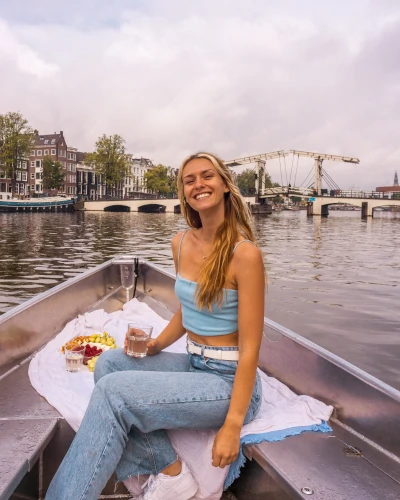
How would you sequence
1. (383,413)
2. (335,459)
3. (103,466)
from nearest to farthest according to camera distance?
(103,466), (335,459), (383,413)

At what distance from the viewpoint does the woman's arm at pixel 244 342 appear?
166cm

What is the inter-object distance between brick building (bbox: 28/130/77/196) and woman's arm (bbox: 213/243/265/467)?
67.5 metres

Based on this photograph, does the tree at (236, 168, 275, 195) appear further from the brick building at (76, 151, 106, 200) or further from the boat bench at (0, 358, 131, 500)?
the boat bench at (0, 358, 131, 500)

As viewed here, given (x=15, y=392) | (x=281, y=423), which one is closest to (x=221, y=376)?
(x=281, y=423)

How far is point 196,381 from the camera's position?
5.81 feet

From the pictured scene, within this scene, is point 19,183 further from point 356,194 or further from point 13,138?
point 356,194

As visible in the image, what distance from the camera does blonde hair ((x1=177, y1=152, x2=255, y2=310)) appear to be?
1.85 meters

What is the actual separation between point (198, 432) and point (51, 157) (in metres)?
69.7

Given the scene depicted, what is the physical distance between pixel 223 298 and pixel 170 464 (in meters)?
0.70

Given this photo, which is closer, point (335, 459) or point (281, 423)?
point (335, 459)

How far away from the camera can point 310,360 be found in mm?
2443

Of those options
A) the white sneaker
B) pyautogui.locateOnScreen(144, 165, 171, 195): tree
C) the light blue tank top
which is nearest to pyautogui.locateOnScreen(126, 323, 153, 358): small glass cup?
the light blue tank top

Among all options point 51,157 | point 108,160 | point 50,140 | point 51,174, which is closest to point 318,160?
point 108,160

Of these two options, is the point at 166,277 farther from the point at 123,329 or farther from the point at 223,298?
the point at 223,298
